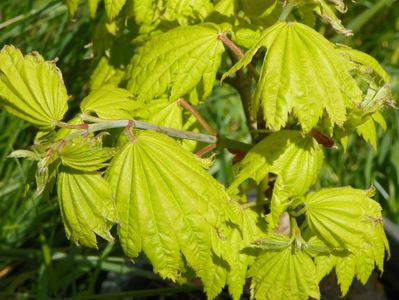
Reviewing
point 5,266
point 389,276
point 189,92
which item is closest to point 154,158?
point 189,92

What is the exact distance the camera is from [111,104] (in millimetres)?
1055

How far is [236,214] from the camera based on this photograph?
3.72 feet

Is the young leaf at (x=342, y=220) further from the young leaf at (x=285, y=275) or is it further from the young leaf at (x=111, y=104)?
the young leaf at (x=111, y=104)

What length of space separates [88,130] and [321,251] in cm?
44

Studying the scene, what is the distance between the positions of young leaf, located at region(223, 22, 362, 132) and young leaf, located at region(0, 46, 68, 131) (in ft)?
0.79

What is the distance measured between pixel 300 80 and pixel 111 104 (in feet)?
0.97

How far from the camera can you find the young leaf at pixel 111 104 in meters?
1.03

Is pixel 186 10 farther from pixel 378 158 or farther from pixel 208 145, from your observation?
pixel 378 158

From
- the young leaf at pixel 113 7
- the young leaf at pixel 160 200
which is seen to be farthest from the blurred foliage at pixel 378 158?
the young leaf at pixel 160 200

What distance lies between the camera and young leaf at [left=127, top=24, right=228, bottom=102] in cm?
108

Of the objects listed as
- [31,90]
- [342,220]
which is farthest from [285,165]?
[31,90]

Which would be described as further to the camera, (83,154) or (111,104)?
(111,104)

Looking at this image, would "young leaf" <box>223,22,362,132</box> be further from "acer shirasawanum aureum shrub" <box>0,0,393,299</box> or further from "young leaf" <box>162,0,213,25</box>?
"young leaf" <box>162,0,213,25</box>

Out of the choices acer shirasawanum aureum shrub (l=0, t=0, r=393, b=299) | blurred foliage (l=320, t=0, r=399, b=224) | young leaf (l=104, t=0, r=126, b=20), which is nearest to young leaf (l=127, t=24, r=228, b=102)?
acer shirasawanum aureum shrub (l=0, t=0, r=393, b=299)
